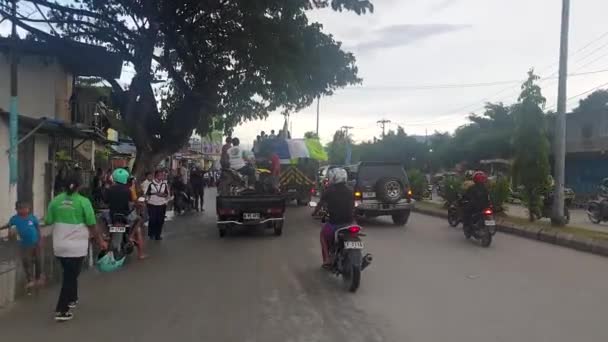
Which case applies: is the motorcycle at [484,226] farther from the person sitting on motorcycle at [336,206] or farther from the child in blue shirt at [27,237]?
the child in blue shirt at [27,237]

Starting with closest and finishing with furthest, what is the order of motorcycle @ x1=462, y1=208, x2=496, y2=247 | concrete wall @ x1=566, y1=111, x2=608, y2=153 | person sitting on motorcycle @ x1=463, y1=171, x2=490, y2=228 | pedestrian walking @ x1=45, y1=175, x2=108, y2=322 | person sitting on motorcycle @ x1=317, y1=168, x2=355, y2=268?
pedestrian walking @ x1=45, y1=175, x2=108, y2=322, person sitting on motorcycle @ x1=317, y1=168, x2=355, y2=268, motorcycle @ x1=462, y1=208, x2=496, y2=247, person sitting on motorcycle @ x1=463, y1=171, x2=490, y2=228, concrete wall @ x1=566, y1=111, x2=608, y2=153

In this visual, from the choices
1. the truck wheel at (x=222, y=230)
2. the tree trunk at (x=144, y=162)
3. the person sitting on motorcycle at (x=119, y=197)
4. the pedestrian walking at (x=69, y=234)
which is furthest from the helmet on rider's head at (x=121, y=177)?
the tree trunk at (x=144, y=162)

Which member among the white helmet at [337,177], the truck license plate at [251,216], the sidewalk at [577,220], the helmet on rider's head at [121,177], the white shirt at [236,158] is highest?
the white shirt at [236,158]

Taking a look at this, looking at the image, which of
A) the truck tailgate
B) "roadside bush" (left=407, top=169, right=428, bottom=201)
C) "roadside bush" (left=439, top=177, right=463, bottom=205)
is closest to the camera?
the truck tailgate

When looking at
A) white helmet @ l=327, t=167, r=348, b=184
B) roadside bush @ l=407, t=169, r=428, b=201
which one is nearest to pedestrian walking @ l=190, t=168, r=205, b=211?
roadside bush @ l=407, t=169, r=428, b=201

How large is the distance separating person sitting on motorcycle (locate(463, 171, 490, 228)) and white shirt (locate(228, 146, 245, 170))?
262 inches

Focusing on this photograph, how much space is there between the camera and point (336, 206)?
8.42 m

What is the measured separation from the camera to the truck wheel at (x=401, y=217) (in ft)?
55.3

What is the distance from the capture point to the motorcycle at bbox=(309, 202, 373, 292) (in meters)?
7.76

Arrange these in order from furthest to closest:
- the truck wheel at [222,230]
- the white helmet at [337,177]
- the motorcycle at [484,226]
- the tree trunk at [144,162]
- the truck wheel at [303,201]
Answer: the truck wheel at [303,201]
the tree trunk at [144,162]
the truck wheel at [222,230]
the motorcycle at [484,226]
the white helmet at [337,177]

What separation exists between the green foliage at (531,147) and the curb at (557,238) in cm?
119

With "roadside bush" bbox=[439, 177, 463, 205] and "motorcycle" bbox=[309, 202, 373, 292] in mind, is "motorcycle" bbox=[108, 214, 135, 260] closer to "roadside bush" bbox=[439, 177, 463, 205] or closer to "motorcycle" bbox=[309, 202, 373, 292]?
"motorcycle" bbox=[309, 202, 373, 292]

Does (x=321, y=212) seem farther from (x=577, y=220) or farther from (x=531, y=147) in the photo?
(x=577, y=220)

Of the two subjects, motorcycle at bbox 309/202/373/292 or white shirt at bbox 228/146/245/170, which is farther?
white shirt at bbox 228/146/245/170
